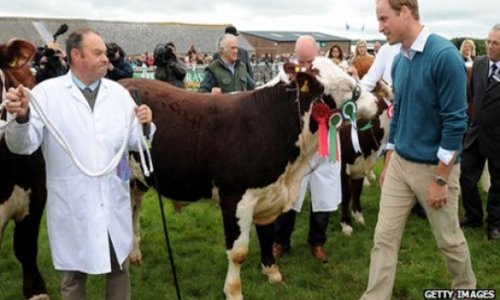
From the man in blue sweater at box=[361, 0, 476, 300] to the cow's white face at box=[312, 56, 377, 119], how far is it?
571mm

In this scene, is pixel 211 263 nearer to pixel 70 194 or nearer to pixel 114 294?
pixel 114 294

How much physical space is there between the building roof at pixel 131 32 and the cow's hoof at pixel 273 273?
196 ft

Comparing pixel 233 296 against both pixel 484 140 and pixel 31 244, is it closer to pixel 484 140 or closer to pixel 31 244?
pixel 31 244

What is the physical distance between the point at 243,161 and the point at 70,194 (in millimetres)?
1706

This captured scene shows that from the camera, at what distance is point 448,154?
3.83 metres

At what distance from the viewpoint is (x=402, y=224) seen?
429 centimetres

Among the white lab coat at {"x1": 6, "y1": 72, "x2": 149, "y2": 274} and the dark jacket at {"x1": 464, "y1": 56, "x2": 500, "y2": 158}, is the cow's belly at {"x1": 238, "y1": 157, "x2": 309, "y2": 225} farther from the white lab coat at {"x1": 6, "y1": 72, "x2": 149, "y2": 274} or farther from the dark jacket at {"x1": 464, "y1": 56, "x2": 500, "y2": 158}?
the dark jacket at {"x1": 464, "y1": 56, "x2": 500, "y2": 158}

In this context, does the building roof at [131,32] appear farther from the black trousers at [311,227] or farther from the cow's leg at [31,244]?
the cow's leg at [31,244]

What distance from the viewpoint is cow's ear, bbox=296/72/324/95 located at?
4.78m

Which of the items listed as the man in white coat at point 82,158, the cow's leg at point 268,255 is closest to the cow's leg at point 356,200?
the cow's leg at point 268,255

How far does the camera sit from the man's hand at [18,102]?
3121 millimetres

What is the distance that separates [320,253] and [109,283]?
2898mm

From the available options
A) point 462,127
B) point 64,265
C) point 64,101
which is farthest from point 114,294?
point 462,127

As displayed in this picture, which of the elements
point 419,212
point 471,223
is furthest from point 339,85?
point 419,212
